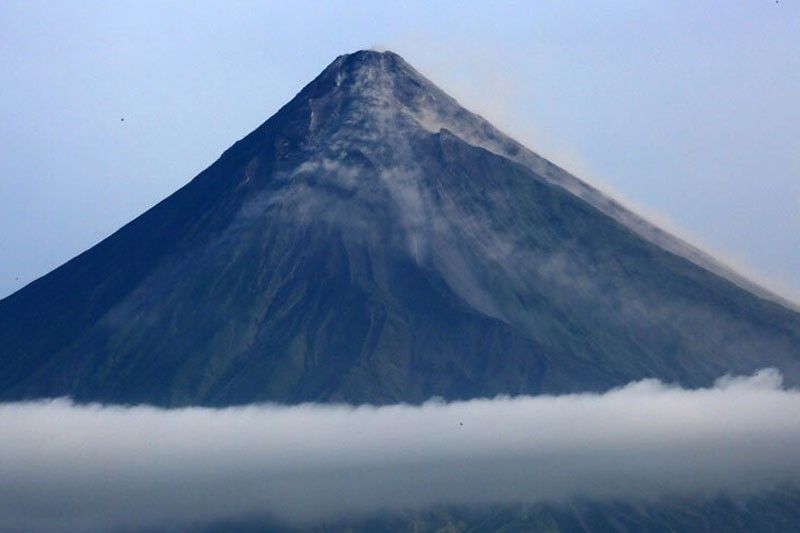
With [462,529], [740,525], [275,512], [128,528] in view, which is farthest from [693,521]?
[128,528]

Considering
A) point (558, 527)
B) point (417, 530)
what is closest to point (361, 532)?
point (417, 530)

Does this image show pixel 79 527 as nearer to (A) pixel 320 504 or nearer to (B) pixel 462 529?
(A) pixel 320 504

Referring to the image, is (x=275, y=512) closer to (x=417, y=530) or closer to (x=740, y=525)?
(x=417, y=530)

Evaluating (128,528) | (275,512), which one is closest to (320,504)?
(275,512)

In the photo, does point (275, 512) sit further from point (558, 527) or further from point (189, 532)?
point (558, 527)

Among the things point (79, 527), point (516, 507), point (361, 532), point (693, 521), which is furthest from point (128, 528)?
point (693, 521)

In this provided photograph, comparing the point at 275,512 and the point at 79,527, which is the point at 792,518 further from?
the point at 79,527
